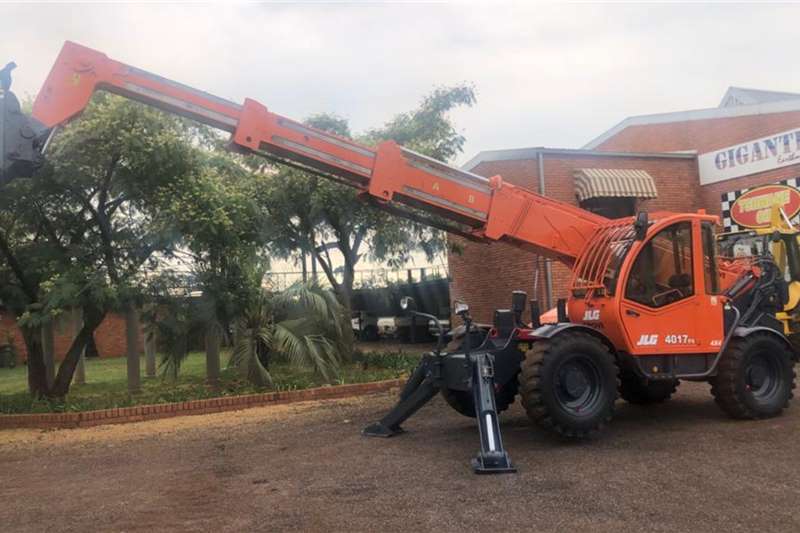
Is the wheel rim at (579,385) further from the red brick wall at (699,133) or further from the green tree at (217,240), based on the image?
the red brick wall at (699,133)

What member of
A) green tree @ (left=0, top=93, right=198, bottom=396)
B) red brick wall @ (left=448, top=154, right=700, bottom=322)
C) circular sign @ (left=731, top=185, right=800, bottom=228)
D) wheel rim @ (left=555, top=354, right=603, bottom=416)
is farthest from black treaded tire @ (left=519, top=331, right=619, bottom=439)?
circular sign @ (left=731, top=185, right=800, bottom=228)

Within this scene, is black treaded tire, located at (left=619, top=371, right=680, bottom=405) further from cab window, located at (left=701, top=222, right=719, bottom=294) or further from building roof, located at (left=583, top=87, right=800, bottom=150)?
building roof, located at (left=583, top=87, right=800, bottom=150)

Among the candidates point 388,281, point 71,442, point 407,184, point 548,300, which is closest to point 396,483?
point 407,184

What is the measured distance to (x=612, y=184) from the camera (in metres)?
15.4

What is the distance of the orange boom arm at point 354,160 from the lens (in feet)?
22.8

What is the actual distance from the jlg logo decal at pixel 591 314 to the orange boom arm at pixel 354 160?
808 mm

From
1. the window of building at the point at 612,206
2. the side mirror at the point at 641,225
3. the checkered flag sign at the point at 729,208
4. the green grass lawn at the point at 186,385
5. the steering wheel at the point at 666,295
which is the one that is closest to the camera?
the side mirror at the point at 641,225

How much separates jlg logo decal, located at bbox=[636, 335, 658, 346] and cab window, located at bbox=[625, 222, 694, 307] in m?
0.35

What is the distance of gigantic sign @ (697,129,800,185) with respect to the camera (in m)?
15.1

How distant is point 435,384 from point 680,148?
56.1 feet

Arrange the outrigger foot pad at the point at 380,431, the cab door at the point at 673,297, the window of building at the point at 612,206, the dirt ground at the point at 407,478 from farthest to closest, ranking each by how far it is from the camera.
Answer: the window of building at the point at 612,206 → the outrigger foot pad at the point at 380,431 → the cab door at the point at 673,297 → the dirt ground at the point at 407,478

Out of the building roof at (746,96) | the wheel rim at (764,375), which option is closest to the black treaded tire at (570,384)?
the wheel rim at (764,375)

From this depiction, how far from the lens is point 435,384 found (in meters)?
7.57

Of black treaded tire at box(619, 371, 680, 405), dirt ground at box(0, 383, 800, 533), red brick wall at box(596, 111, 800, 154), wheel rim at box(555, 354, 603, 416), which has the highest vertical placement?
red brick wall at box(596, 111, 800, 154)
